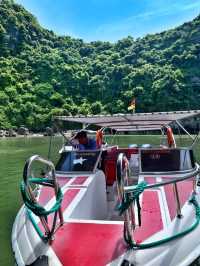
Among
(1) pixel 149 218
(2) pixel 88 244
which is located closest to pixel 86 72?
(1) pixel 149 218

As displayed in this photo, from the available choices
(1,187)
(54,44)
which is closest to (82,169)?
(1,187)

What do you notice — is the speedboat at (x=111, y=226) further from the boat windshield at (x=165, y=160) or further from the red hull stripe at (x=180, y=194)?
the boat windshield at (x=165, y=160)

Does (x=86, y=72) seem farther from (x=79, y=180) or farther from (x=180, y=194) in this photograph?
(x=180, y=194)

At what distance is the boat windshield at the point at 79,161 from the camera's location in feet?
24.3

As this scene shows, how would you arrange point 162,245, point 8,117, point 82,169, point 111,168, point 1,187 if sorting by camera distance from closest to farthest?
point 162,245
point 82,169
point 111,168
point 1,187
point 8,117

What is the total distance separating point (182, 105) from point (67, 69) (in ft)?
153

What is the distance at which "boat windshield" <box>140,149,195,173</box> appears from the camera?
23.2 feet

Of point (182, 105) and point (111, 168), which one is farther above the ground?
point (182, 105)

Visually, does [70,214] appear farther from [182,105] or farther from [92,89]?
[92,89]

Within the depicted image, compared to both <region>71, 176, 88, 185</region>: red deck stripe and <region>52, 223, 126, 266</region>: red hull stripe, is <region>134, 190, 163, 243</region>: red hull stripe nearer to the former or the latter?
<region>52, 223, 126, 266</region>: red hull stripe

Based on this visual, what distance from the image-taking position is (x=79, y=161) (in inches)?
296

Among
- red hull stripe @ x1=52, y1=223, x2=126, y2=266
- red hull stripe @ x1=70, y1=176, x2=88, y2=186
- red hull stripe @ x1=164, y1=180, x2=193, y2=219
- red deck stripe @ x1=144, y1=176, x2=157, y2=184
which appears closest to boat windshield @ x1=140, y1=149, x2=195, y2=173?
red deck stripe @ x1=144, y1=176, x2=157, y2=184

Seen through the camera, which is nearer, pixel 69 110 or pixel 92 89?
pixel 69 110

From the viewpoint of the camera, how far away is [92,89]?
11688cm
